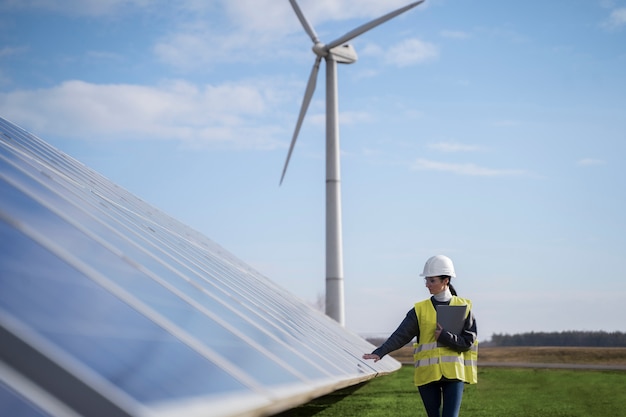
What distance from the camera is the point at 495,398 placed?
19484mm

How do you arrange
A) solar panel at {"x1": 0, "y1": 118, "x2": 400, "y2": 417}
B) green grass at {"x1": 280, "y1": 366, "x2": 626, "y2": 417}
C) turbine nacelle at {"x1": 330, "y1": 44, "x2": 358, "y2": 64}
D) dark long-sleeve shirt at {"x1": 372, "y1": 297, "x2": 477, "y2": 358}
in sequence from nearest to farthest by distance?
solar panel at {"x1": 0, "y1": 118, "x2": 400, "y2": 417} < dark long-sleeve shirt at {"x1": 372, "y1": 297, "x2": 477, "y2": 358} < green grass at {"x1": 280, "y1": 366, "x2": 626, "y2": 417} < turbine nacelle at {"x1": 330, "y1": 44, "x2": 358, "y2": 64}

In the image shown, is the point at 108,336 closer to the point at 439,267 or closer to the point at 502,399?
the point at 439,267

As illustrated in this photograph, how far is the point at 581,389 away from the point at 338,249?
1574 centimetres

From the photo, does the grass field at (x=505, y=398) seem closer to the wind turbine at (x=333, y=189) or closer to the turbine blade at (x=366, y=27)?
the wind turbine at (x=333, y=189)

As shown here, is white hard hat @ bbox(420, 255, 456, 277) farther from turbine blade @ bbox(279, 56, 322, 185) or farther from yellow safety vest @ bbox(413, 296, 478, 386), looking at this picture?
turbine blade @ bbox(279, 56, 322, 185)

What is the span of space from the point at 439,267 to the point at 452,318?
0.48 metres

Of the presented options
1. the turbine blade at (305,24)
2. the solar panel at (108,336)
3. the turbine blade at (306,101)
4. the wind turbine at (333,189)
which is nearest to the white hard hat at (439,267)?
the solar panel at (108,336)

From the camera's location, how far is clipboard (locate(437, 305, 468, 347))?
23.2 ft

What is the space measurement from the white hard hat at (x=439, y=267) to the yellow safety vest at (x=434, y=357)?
11.8 inches

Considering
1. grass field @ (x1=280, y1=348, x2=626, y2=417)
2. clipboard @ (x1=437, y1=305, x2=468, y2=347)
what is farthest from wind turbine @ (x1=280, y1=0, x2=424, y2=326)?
clipboard @ (x1=437, y1=305, x2=468, y2=347)

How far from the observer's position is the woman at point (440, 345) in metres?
7.09

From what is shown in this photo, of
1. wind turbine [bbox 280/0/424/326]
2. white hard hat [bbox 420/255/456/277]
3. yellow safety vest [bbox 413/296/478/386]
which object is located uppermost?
wind turbine [bbox 280/0/424/326]

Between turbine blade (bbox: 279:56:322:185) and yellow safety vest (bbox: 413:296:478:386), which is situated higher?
turbine blade (bbox: 279:56:322:185)

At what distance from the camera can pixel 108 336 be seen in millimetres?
2857
